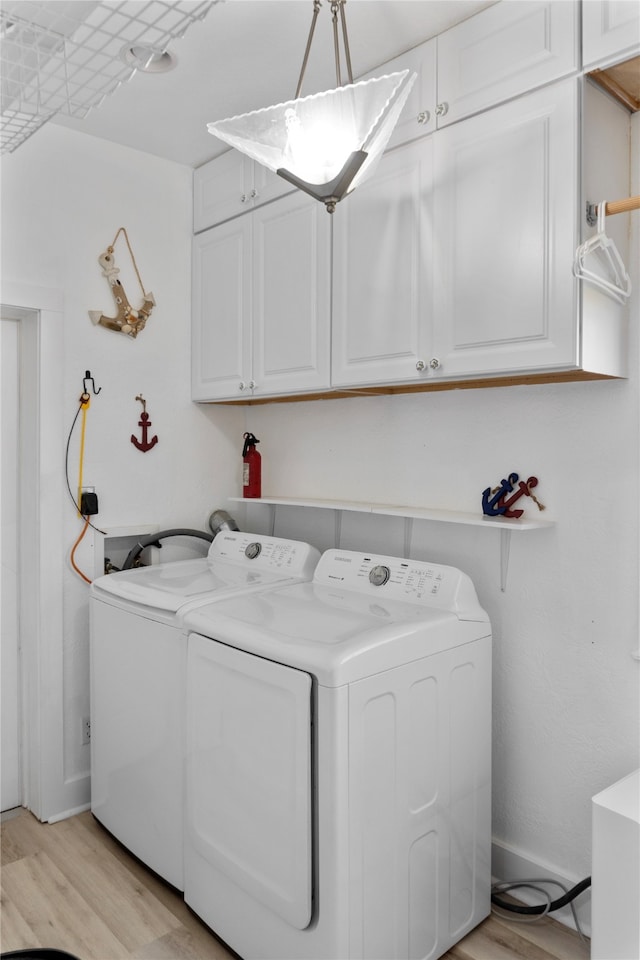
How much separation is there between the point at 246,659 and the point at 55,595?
3.66ft

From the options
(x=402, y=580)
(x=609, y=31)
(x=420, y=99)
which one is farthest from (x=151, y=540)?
(x=609, y=31)

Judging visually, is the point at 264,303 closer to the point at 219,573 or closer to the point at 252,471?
the point at 252,471

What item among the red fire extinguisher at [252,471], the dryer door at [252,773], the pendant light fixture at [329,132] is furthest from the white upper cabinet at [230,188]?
the dryer door at [252,773]

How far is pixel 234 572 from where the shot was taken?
8.07ft

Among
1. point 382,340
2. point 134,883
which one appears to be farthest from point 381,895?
point 382,340

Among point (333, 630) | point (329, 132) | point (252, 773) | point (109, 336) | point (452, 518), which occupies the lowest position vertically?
point (252, 773)

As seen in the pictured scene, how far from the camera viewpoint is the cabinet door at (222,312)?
2.56 metres

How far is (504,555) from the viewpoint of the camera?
208 centimetres

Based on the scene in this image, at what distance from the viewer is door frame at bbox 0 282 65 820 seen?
7.97 feet

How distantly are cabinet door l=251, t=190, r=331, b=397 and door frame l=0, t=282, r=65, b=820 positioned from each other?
0.75m

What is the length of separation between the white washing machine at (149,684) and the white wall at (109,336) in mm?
257

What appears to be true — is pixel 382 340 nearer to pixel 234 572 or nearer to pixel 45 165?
pixel 234 572

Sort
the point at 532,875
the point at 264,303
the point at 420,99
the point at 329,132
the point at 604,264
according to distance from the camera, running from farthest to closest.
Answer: the point at 264,303
the point at 532,875
the point at 420,99
the point at 604,264
the point at 329,132

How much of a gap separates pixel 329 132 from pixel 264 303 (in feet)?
3.34
